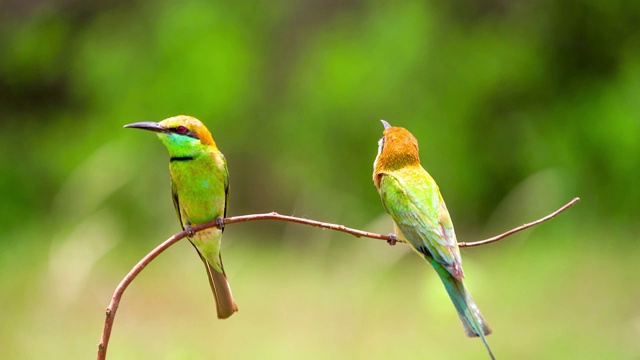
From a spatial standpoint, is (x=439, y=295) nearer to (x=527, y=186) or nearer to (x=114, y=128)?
(x=527, y=186)

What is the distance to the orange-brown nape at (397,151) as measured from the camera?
1915mm

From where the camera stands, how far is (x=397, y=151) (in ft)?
6.33

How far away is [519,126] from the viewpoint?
21.2ft

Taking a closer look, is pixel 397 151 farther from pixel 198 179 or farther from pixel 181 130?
pixel 198 179

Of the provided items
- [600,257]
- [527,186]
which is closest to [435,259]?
[600,257]

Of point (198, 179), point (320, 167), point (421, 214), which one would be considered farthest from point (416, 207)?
point (320, 167)

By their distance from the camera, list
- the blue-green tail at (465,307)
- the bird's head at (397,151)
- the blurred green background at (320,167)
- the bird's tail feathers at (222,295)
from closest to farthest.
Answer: the blue-green tail at (465,307)
the bird's tail feathers at (222,295)
the bird's head at (397,151)
the blurred green background at (320,167)

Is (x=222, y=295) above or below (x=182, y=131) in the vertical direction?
below

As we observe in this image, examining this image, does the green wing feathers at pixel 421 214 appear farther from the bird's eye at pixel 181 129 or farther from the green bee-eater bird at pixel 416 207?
the bird's eye at pixel 181 129

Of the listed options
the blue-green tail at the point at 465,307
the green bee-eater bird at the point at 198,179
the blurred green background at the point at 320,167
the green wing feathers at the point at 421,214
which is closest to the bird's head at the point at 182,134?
the green bee-eater bird at the point at 198,179

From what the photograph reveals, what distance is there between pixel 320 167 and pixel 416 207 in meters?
4.53

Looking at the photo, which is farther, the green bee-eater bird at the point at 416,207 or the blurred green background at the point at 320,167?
the blurred green background at the point at 320,167

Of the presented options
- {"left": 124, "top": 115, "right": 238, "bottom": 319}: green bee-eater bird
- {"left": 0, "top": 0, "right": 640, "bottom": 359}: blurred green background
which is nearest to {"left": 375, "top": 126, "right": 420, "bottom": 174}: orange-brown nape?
{"left": 124, "top": 115, "right": 238, "bottom": 319}: green bee-eater bird

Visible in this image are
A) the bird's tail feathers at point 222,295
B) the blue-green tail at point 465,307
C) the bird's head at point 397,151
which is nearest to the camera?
the blue-green tail at point 465,307
